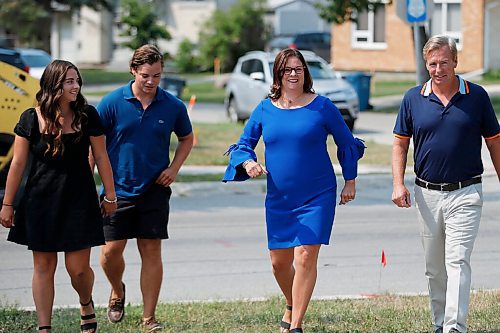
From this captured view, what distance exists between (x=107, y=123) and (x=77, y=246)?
97 centimetres

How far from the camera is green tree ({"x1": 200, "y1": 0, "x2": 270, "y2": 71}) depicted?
162ft

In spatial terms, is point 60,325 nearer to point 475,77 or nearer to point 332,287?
point 332,287

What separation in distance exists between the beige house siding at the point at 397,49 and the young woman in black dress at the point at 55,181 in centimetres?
3086

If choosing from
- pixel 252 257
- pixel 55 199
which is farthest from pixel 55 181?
pixel 252 257

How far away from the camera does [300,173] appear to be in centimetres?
673

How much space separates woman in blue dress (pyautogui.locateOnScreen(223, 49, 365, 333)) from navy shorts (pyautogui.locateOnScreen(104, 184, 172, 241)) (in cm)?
55

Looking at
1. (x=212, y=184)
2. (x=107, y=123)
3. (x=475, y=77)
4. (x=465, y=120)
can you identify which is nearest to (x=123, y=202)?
(x=107, y=123)

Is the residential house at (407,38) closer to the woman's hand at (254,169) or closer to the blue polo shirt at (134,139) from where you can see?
the blue polo shirt at (134,139)

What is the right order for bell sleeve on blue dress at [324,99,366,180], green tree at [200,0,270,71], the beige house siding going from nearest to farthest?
bell sleeve on blue dress at [324,99,366,180], the beige house siding, green tree at [200,0,270,71]

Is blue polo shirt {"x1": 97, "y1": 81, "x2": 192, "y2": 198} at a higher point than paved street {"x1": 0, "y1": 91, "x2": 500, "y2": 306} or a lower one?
higher

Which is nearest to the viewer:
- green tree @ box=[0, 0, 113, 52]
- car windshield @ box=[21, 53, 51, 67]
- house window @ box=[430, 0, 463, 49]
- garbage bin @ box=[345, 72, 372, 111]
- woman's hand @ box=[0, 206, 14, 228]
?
woman's hand @ box=[0, 206, 14, 228]

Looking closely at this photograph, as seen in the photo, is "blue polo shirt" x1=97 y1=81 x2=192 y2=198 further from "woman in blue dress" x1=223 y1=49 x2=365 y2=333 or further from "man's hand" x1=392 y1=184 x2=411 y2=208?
"man's hand" x1=392 y1=184 x2=411 y2=208

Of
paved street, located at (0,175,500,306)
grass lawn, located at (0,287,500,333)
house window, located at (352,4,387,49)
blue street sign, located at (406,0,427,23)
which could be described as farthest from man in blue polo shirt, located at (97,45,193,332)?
house window, located at (352,4,387,49)

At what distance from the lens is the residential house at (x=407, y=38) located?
38938mm
